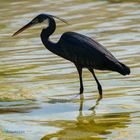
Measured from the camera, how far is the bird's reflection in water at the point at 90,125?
942 centimetres

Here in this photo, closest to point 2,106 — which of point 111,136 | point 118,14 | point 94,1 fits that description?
point 111,136

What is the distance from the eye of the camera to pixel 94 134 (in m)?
9.47

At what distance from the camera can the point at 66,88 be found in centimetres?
1280

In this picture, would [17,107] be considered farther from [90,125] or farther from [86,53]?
[90,125]

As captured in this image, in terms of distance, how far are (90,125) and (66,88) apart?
2.78 m

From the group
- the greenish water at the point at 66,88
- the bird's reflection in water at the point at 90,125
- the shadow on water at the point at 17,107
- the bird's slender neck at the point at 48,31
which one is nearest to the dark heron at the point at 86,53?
the bird's slender neck at the point at 48,31

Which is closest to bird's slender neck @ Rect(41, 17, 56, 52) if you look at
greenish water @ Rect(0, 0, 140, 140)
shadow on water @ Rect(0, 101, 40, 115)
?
greenish water @ Rect(0, 0, 140, 140)

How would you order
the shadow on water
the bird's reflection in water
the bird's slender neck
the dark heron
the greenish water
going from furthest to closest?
the bird's slender neck < the dark heron < the shadow on water < the greenish water < the bird's reflection in water

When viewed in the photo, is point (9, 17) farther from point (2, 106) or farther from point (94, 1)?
point (2, 106)

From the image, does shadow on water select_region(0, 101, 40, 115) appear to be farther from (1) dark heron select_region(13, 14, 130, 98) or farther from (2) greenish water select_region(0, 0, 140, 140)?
(1) dark heron select_region(13, 14, 130, 98)

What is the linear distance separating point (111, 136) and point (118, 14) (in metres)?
12.8

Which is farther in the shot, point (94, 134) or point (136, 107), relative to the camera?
point (136, 107)

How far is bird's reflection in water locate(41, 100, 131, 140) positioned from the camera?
9422 millimetres

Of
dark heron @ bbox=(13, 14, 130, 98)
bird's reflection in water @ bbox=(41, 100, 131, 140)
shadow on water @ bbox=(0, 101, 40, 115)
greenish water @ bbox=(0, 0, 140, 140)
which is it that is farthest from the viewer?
dark heron @ bbox=(13, 14, 130, 98)
